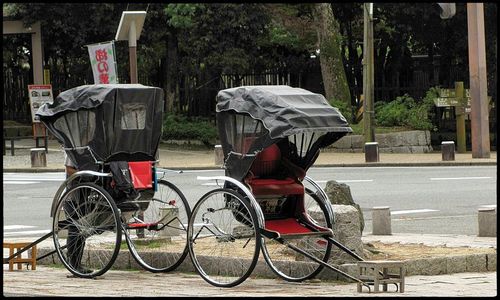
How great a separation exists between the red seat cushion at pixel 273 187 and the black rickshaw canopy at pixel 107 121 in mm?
1448

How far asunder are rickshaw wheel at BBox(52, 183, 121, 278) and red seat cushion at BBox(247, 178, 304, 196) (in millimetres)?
1331

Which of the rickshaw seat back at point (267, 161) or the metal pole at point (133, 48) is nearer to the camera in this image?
the rickshaw seat back at point (267, 161)

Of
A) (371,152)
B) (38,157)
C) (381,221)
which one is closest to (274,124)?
(381,221)

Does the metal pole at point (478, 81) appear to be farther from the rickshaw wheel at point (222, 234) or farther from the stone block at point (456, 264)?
the rickshaw wheel at point (222, 234)

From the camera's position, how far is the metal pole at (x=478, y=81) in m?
30.4

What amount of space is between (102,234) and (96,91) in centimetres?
142

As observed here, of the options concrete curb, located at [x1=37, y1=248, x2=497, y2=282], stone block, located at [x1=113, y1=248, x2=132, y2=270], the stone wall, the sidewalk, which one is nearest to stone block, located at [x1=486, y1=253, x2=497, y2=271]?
concrete curb, located at [x1=37, y1=248, x2=497, y2=282]

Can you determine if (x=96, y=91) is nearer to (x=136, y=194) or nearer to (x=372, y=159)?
(x=136, y=194)

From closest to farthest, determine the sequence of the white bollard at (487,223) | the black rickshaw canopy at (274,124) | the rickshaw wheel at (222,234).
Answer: the rickshaw wheel at (222,234) < the black rickshaw canopy at (274,124) < the white bollard at (487,223)

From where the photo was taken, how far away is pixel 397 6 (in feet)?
123

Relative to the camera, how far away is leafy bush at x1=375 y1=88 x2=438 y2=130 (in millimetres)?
35594

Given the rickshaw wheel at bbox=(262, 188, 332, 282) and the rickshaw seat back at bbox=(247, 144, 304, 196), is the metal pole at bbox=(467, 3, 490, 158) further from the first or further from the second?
the rickshaw seat back at bbox=(247, 144, 304, 196)

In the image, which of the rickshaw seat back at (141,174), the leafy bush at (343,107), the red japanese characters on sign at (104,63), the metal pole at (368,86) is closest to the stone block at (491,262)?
the rickshaw seat back at (141,174)

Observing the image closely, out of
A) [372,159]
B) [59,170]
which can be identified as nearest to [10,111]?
[59,170]
